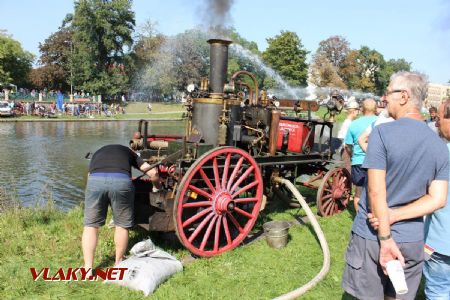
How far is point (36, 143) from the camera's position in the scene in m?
20.8

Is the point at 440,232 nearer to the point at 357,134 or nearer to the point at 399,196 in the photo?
the point at 399,196

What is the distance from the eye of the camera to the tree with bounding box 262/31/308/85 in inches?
2422

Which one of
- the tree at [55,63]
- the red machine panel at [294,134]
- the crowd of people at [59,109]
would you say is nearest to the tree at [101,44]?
the tree at [55,63]

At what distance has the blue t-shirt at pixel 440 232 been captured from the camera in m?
2.93

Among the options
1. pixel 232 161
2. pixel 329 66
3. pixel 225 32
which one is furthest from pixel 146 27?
pixel 232 161

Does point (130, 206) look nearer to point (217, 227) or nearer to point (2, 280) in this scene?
point (217, 227)

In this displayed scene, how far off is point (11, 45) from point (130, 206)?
216ft

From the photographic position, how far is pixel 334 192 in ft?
23.9

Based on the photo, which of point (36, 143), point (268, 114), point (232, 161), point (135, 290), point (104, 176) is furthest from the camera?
point (36, 143)

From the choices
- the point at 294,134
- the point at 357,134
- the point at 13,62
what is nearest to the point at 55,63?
the point at 13,62

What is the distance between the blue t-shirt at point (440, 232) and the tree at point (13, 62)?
59.7 m

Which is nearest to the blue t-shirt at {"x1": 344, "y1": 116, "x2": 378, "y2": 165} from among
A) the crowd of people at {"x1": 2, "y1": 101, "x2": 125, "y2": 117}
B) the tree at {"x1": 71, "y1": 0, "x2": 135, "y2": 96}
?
the crowd of people at {"x1": 2, "y1": 101, "x2": 125, "y2": 117}

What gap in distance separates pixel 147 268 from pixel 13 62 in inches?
2604

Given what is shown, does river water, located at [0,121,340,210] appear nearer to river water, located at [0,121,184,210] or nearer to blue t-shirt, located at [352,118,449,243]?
river water, located at [0,121,184,210]
